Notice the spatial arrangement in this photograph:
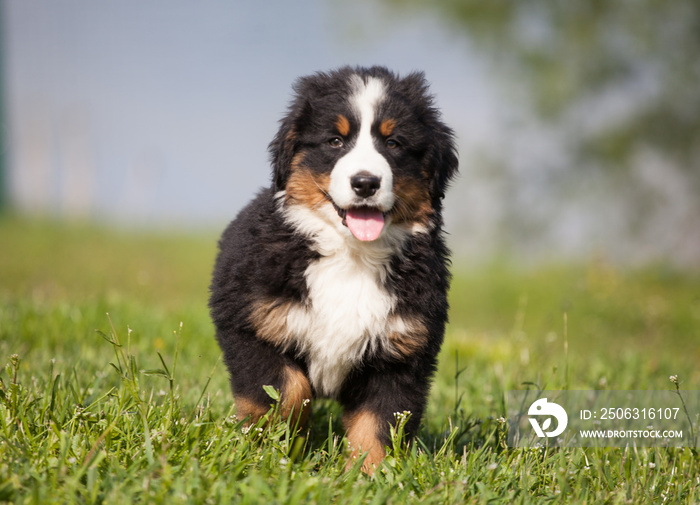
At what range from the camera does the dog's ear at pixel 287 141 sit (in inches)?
115

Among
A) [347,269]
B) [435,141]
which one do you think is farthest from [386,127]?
[347,269]

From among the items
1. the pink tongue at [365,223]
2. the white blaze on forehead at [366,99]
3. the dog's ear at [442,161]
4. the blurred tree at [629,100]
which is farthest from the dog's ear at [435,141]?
the blurred tree at [629,100]

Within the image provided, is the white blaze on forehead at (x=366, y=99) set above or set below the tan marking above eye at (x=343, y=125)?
above

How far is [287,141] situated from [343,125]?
0.94 feet

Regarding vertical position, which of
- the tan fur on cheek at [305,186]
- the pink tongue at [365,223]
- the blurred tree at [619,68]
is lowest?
the pink tongue at [365,223]

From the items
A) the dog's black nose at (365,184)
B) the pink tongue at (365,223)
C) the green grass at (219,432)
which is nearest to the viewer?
the green grass at (219,432)

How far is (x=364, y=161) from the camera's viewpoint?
105 inches

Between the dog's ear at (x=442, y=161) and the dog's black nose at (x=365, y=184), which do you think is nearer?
the dog's black nose at (x=365, y=184)

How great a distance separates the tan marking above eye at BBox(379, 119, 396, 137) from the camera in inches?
110

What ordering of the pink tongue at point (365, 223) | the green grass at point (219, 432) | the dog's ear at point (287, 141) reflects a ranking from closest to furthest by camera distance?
the green grass at point (219, 432)
the pink tongue at point (365, 223)
the dog's ear at point (287, 141)

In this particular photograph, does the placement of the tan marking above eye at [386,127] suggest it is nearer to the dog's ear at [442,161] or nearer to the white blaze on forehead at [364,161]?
the white blaze on forehead at [364,161]

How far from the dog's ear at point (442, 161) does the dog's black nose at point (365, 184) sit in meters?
0.39

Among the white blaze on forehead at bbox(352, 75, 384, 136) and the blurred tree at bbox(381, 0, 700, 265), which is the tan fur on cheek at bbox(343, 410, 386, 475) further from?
the blurred tree at bbox(381, 0, 700, 265)

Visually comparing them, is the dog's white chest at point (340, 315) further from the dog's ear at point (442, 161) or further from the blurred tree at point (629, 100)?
the blurred tree at point (629, 100)
